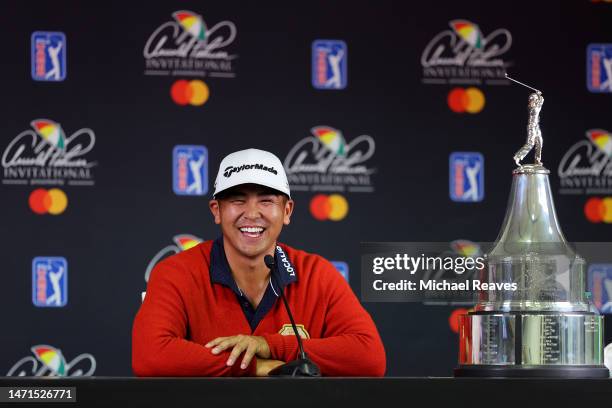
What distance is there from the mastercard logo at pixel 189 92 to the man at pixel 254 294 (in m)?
1.60

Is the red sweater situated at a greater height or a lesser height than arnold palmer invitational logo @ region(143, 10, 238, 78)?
Result: lesser

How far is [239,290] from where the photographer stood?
2881mm

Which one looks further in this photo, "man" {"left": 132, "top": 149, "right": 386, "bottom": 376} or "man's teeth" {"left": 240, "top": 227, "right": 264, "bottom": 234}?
"man's teeth" {"left": 240, "top": 227, "right": 264, "bottom": 234}

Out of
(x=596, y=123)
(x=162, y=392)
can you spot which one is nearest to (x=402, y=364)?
(x=596, y=123)

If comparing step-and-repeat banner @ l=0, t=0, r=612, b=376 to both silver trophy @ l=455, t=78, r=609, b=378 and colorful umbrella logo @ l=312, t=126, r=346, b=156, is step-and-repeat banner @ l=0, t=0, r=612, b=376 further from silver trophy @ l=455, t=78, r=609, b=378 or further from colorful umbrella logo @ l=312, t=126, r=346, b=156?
silver trophy @ l=455, t=78, r=609, b=378

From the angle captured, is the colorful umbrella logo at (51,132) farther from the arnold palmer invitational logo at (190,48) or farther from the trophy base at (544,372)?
the trophy base at (544,372)

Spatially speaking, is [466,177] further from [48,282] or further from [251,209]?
[251,209]

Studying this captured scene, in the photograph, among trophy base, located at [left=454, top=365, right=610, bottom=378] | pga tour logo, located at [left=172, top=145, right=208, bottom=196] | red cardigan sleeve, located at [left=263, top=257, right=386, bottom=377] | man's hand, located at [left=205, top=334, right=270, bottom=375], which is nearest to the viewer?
trophy base, located at [left=454, top=365, right=610, bottom=378]

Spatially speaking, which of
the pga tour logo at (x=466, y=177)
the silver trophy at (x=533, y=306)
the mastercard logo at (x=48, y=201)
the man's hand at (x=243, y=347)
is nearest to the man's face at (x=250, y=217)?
the man's hand at (x=243, y=347)

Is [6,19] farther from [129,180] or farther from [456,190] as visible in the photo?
[456,190]

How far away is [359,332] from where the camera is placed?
287 centimetres

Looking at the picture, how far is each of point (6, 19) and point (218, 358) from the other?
251 cm

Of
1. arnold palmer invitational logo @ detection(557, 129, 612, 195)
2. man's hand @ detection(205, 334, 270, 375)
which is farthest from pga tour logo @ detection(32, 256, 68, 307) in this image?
arnold palmer invitational logo @ detection(557, 129, 612, 195)

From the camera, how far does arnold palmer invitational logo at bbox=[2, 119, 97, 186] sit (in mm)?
4434
